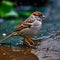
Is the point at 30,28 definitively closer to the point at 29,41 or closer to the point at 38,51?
the point at 29,41

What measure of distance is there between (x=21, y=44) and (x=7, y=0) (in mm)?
4300

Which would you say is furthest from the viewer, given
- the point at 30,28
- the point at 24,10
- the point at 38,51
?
the point at 24,10

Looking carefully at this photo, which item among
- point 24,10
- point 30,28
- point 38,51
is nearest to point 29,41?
point 30,28

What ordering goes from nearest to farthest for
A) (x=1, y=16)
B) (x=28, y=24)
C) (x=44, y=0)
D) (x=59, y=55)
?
(x=59, y=55), (x=28, y=24), (x=1, y=16), (x=44, y=0)

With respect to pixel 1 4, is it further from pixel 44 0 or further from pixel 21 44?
pixel 21 44

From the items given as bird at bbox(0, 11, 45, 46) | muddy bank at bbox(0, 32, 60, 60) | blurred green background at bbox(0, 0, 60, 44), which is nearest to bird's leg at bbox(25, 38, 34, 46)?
bird at bbox(0, 11, 45, 46)

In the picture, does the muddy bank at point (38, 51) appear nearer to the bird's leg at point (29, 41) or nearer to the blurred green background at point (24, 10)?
the bird's leg at point (29, 41)

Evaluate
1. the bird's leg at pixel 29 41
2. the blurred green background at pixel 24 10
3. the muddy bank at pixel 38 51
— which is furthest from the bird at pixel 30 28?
the blurred green background at pixel 24 10

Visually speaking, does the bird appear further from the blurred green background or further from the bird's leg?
the blurred green background

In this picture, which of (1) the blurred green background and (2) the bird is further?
(1) the blurred green background

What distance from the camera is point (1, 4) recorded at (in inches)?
353

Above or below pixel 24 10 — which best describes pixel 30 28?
above

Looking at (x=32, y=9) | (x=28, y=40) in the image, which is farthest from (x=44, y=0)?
(x=28, y=40)

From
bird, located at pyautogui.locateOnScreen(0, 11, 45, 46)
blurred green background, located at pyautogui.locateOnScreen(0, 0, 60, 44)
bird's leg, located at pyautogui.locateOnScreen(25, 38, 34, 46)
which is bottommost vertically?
blurred green background, located at pyautogui.locateOnScreen(0, 0, 60, 44)
